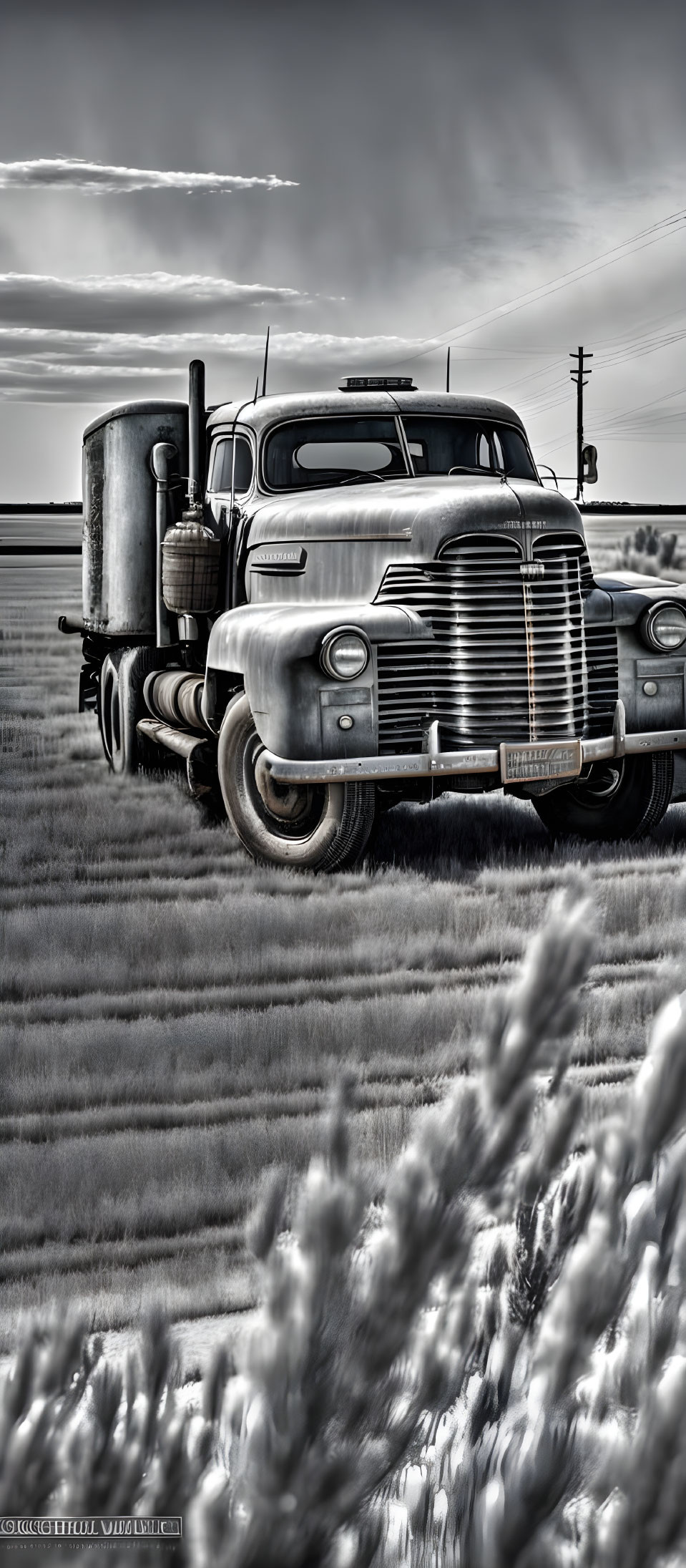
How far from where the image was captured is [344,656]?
22.2 ft

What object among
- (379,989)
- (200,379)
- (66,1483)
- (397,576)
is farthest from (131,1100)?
(200,379)

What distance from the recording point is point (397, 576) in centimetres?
724

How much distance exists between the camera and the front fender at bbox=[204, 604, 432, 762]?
264 inches

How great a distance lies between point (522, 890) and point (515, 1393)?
18.4 ft

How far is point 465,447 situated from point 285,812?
2.72m

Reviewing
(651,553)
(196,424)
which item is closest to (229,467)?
(196,424)

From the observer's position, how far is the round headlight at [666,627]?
7.70 m

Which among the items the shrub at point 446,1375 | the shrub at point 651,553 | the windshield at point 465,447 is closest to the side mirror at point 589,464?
the windshield at point 465,447

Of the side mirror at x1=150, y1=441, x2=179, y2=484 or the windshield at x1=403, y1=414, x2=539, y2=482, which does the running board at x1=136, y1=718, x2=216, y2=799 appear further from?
the windshield at x1=403, y1=414, x2=539, y2=482

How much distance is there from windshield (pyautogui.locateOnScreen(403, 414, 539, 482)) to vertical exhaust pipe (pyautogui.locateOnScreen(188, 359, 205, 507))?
4.10 ft

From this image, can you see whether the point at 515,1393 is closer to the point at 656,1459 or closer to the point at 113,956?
the point at 656,1459

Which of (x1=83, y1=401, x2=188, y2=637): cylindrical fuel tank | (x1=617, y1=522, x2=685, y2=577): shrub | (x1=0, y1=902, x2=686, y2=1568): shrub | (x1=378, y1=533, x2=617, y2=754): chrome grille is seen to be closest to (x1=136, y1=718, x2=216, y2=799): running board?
(x1=83, y1=401, x2=188, y2=637): cylindrical fuel tank

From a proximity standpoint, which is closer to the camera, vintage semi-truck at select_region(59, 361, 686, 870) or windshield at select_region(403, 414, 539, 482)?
vintage semi-truck at select_region(59, 361, 686, 870)

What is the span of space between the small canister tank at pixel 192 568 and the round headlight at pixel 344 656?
1968 millimetres
